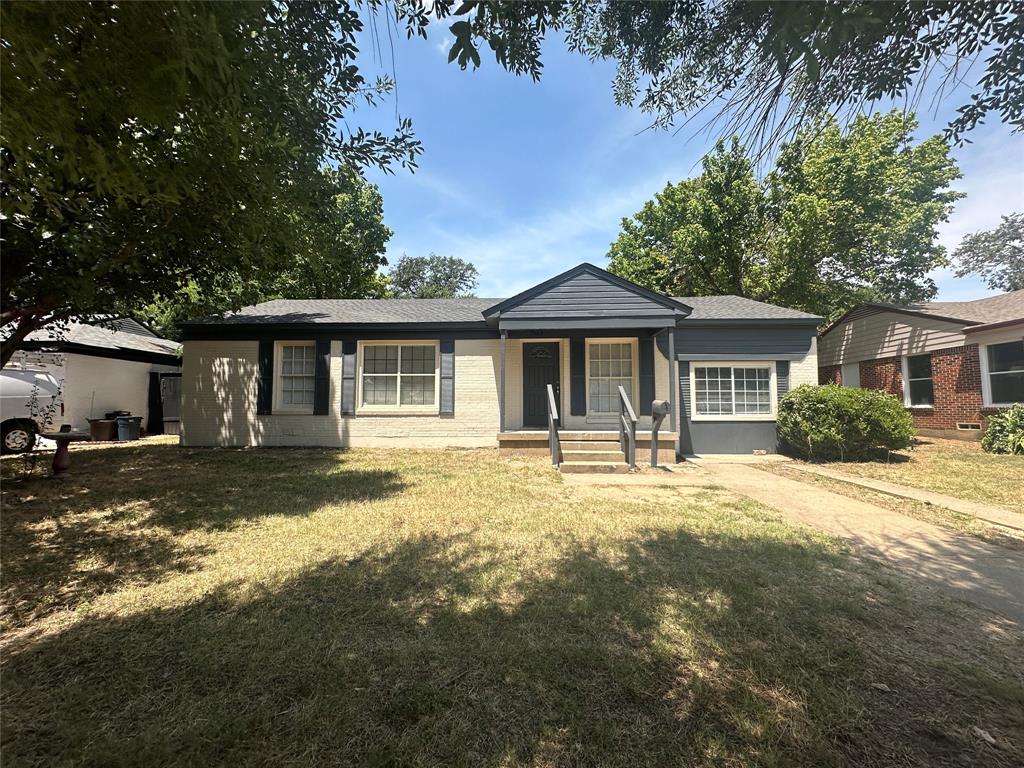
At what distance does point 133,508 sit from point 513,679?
569 cm

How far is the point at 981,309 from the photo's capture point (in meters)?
11.8

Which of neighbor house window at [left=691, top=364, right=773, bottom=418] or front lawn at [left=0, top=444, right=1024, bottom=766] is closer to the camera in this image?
front lawn at [left=0, top=444, right=1024, bottom=766]

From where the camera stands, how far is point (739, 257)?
1877 cm

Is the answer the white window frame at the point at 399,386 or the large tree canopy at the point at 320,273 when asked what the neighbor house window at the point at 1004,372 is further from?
the large tree canopy at the point at 320,273

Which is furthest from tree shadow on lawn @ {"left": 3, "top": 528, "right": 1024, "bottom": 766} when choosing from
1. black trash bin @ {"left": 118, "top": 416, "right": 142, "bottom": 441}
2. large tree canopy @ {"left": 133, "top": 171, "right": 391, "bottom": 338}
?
black trash bin @ {"left": 118, "top": 416, "right": 142, "bottom": 441}

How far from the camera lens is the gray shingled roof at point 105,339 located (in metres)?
A: 11.7

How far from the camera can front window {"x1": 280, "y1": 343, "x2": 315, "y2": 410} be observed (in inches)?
439

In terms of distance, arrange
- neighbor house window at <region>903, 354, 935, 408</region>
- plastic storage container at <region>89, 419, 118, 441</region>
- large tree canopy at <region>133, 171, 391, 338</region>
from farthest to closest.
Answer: neighbor house window at <region>903, 354, 935, 408</region>, plastic storage container at <region>89, 419, 118, 441</region>, large tree canopy at <region>133, 171, 391, 338</region>

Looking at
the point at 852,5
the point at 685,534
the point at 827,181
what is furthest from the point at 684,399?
the point at 827,181

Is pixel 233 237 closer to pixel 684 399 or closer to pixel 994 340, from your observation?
pixel 684 399

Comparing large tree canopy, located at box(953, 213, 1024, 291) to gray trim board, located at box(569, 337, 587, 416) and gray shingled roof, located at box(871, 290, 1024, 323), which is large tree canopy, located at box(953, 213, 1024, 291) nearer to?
gray shingled roof, located at box(871, 290, 1024, 323)

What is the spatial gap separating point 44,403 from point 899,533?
16.8 m

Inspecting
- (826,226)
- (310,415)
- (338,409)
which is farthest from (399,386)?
(826,226)

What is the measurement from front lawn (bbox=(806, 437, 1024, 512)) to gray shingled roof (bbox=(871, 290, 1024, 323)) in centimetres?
328
